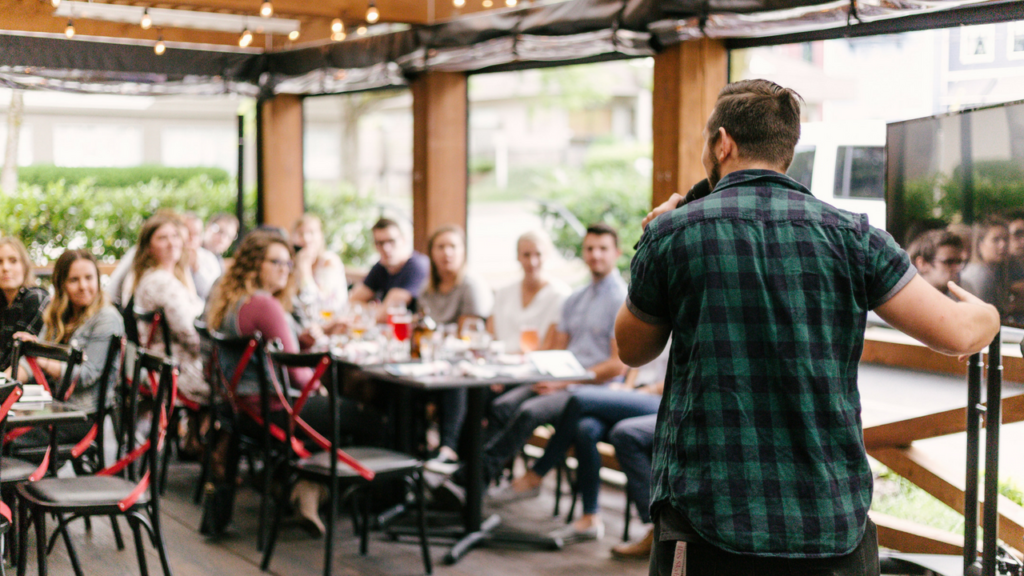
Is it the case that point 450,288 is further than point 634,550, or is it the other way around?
point 450,288

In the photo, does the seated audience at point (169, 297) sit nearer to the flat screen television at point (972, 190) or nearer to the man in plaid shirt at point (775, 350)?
the flat screen television at point (972, 190)

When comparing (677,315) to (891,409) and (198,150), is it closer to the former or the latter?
(891,409)

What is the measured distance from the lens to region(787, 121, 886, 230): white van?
3.09 m

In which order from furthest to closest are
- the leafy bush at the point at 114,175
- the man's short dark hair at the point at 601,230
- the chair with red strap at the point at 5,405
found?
the leafy bush at the point at 114,175, the man's short dark hair at the point at 601,230, the chair with red strap at the point at 5,405

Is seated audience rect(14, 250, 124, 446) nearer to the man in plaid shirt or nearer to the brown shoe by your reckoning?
the brown shoe

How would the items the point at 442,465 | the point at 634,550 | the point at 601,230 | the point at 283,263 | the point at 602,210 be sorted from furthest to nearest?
the point at 602,210
the point at 442,465
the point at 601,230
the point at 283,263
the point at 634,550

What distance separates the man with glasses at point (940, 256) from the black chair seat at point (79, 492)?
2.66 metres

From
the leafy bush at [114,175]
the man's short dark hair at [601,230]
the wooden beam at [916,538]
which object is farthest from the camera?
the leafy bush at [114,175]

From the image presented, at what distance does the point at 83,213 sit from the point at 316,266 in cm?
170

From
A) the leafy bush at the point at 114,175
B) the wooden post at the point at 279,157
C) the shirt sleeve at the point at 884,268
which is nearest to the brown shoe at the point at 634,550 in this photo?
the shirt sleeve at the point at 884,268

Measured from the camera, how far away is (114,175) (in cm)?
600

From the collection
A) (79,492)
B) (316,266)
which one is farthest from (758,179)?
(316,266)

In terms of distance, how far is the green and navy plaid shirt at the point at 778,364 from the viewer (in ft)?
5.13

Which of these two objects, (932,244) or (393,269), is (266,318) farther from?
(932,244)
